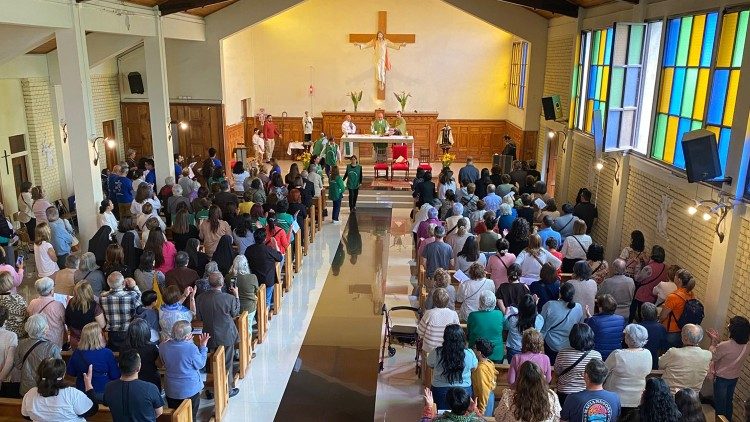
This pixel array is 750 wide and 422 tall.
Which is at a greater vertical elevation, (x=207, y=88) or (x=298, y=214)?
(x=207, y=88)

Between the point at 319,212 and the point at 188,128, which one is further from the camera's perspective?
the point at 188,128

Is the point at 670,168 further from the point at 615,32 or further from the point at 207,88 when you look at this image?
the point at 207,88

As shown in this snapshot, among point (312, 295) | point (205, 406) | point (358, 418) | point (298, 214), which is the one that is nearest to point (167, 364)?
point (205, 406)

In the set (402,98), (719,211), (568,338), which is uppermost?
(402,98)

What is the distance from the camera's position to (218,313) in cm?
601

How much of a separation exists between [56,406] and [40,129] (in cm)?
1042

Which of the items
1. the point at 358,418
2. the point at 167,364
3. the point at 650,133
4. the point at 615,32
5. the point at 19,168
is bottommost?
the point at 358,418

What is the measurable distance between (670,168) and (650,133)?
3.22ft

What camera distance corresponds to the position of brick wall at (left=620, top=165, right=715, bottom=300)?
6.73m

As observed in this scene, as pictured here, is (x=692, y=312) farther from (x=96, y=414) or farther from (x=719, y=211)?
(x=96, y=414)

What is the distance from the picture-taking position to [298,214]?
1044 centimetres

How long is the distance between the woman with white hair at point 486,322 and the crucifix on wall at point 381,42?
577 inches

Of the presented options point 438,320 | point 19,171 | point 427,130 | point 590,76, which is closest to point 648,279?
Result: point 438,320

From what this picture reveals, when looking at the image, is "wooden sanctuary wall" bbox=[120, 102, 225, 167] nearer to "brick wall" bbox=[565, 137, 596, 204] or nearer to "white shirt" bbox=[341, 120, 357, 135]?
"white shirt" bbox=[341, 120, 357, 135]
